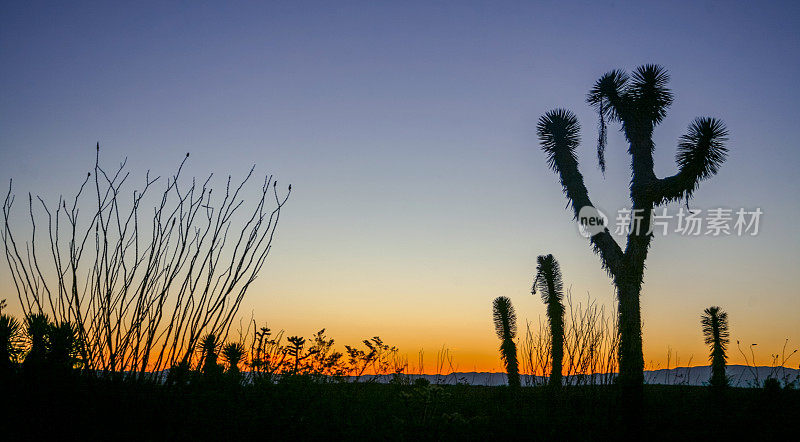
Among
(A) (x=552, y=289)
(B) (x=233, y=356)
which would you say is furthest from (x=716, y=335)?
(B) (x=233, y=356)

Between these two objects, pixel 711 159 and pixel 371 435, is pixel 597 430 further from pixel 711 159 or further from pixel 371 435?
pixel 711 159

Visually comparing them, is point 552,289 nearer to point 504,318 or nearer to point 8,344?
point 504,318

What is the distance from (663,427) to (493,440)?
272 cm

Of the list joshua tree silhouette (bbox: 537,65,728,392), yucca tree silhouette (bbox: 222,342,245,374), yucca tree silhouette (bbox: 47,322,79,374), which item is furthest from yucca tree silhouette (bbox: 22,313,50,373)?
joshua tree silhouette (bbox: 537,65,728,392)

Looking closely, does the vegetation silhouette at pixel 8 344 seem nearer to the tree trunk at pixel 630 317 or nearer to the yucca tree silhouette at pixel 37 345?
the yucca tree silhouette at pixel 37 345

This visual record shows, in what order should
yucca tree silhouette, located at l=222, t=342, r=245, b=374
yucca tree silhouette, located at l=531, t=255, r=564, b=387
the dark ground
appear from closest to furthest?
the dark ground, yucca tree silhouette, located at l=222, t=342, r=245, b=374, yucca tree silhouette, located at l=531, t=255, r=564, b=387

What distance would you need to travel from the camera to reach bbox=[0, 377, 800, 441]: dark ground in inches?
138

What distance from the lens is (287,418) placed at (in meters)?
4.15

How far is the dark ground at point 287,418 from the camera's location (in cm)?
351

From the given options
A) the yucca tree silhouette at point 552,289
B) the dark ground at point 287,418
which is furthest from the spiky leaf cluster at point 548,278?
the dark ground at point 287,418

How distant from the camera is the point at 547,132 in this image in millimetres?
14578

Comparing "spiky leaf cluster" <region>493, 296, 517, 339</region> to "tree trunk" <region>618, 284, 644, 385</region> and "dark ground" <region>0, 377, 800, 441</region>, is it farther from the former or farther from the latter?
"dark ground" <region>0, 377, 800, 441</region>

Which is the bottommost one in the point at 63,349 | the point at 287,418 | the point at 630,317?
the point at 287,418

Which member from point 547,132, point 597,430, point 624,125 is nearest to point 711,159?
point 624,125
